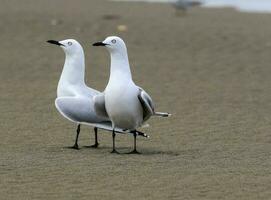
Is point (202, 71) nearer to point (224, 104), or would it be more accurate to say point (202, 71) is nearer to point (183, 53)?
point (183, 53)

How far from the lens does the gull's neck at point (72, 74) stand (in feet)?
33.4

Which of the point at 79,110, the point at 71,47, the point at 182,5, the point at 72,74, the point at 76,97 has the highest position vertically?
the point at 182,5

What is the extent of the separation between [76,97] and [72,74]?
31 centimetres

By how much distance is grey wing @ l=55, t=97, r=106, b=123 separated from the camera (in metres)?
9.83

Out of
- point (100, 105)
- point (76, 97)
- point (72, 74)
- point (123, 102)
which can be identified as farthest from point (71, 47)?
point (123, 102)

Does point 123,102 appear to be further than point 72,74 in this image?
No

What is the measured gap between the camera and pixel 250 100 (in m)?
14.6

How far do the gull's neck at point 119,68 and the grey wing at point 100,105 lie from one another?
21 centimetres

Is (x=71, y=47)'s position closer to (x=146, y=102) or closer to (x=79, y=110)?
(x=79, y=110)

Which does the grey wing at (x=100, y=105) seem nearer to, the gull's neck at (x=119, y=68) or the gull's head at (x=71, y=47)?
the gull's neck at (x=119, y=68)

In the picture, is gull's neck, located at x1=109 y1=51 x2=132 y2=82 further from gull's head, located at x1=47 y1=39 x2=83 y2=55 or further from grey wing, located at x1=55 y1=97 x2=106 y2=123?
gull's head, located at x1=47 y1=39 x2=83 y2=55

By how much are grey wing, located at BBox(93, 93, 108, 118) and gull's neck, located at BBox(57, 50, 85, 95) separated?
514mm

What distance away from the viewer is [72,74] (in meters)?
10.2

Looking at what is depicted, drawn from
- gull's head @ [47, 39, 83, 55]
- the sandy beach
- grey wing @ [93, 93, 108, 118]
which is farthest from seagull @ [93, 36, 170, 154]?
gull's head @ [47, 39, 83, 55]
